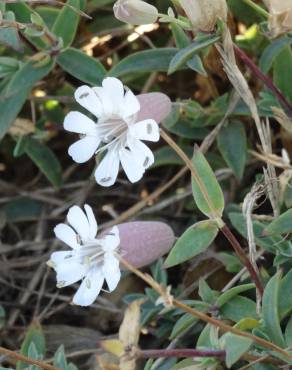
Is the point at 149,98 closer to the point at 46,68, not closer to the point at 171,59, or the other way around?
the point at 171,59

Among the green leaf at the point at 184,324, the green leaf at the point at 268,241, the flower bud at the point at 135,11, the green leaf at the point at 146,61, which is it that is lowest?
the green leaf at the point at 184,324

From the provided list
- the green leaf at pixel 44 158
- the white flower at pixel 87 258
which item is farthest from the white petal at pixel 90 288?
the green leaf at pixel 44 158

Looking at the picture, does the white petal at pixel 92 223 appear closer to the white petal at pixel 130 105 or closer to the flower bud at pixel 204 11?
the white petal at pixel 130 105

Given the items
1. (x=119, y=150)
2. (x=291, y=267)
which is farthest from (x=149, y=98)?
(x=291, y=267)

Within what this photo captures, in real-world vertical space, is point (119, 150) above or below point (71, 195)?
above

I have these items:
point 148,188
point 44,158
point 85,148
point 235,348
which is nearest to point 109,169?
point 85,148

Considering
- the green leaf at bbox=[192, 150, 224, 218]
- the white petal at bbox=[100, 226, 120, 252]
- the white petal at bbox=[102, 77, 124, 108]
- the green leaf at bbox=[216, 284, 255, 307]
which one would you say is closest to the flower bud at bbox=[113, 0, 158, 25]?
the white petal at bbox=[102, 77, 124, 108]

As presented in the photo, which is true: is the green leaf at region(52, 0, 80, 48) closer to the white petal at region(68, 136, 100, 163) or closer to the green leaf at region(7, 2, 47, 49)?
the green leaf at region(7, 2, 47, 49)
